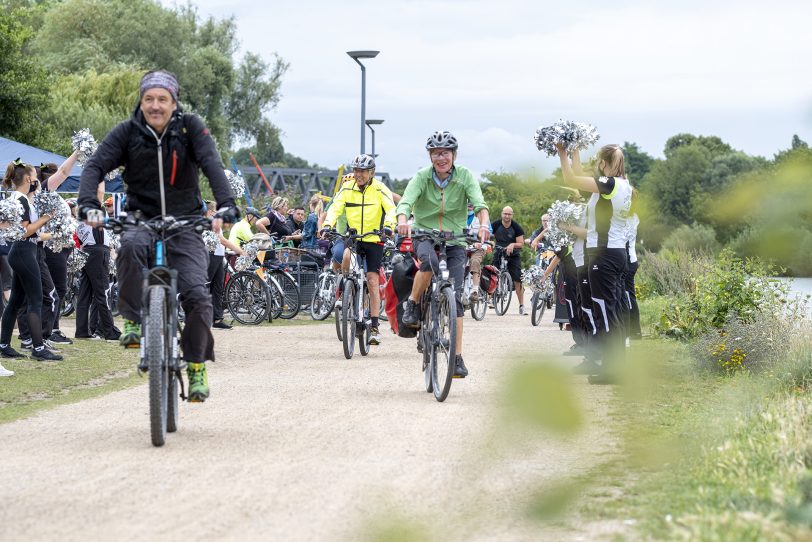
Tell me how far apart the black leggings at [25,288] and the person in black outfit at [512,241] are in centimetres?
1212

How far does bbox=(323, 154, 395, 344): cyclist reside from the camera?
13.2m

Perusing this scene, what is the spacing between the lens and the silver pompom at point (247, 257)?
19.3 m

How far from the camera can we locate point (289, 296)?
20359mm

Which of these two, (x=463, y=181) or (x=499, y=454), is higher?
(x=463, y=181)

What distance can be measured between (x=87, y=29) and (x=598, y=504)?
60.3m

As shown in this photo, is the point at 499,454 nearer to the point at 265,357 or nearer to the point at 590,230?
the point at 590,230

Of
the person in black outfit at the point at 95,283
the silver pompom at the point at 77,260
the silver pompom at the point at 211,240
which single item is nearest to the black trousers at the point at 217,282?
the silver pompom at the point at 211,240

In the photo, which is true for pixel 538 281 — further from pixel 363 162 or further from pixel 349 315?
Result: pixel 349 315

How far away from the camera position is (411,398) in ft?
29.7

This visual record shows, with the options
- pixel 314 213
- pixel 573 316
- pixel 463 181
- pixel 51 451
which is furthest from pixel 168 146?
pixel 314 213

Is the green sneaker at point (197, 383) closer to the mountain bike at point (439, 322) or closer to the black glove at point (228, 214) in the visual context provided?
the black glove at point (228, 214)

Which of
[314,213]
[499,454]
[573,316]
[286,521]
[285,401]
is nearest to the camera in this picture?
[499,454]

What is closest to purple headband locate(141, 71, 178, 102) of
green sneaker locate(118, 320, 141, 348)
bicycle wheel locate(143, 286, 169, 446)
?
bicycle wheel locate(143, 286, 169, 446)

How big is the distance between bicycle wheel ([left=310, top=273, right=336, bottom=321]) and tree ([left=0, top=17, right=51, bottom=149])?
23226mm
